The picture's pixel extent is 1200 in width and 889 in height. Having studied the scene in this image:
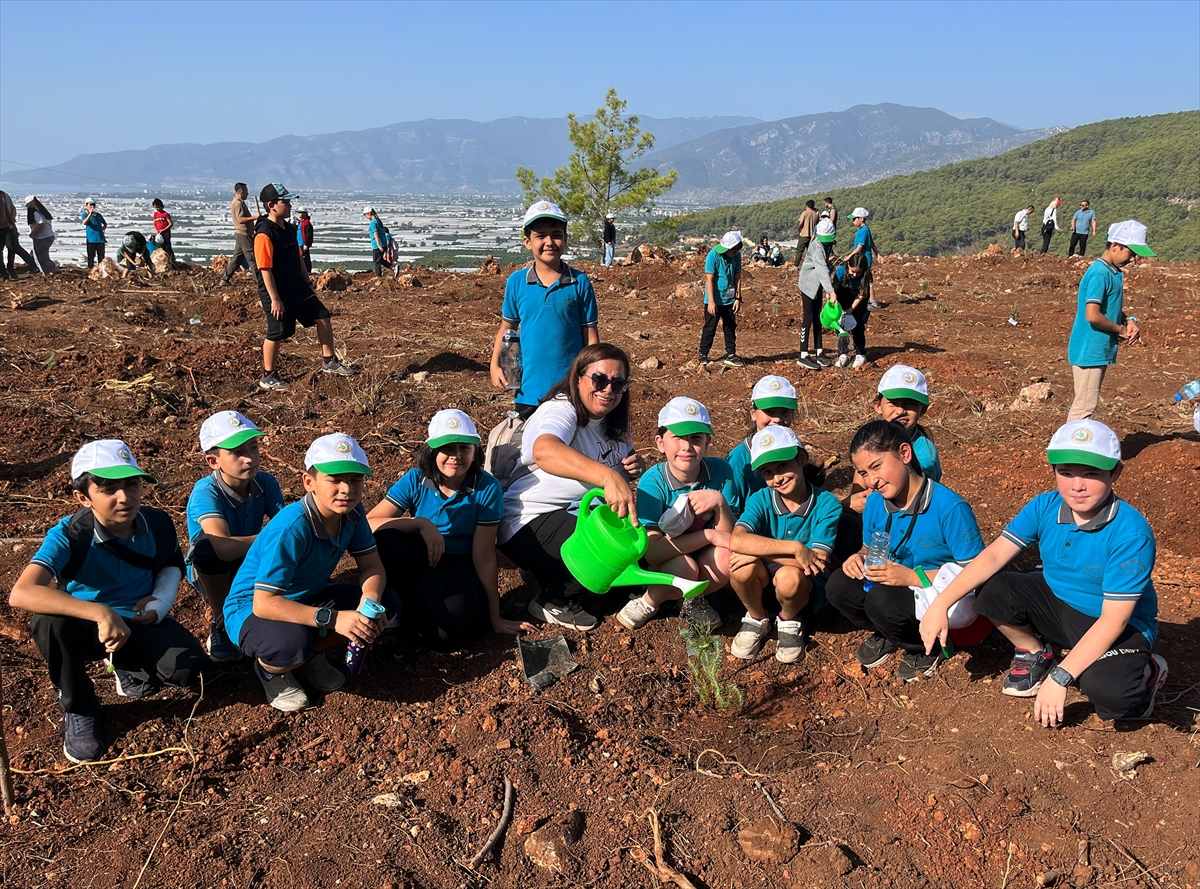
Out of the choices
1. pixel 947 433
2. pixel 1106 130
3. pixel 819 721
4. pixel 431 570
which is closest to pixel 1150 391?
pixel 947 433

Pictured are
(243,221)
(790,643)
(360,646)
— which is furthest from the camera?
(243,221)

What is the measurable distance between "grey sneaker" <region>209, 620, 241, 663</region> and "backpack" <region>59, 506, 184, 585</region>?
311mm

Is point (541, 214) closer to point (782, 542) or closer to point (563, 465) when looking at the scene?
point (563, 465)

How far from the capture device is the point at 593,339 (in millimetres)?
4699

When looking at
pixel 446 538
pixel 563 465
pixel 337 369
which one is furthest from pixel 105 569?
pixel 337 369

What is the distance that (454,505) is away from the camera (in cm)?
374

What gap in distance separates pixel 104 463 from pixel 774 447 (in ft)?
8.26

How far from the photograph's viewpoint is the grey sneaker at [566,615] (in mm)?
3889

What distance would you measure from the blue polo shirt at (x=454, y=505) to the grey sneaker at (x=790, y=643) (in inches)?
53.4

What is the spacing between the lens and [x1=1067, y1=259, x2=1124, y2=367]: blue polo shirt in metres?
5.60

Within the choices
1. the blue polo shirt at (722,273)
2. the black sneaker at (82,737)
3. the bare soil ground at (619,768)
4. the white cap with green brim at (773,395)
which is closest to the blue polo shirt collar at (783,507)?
the white cap with green brim at (773,395)

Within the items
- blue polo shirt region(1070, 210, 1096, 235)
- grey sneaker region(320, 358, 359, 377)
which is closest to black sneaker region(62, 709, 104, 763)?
grey sneaker region(320, 358, 359, 377)

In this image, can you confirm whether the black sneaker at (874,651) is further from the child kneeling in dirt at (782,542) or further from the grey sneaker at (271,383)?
the grey sneaker at (271,383)

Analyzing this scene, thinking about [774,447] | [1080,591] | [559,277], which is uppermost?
[559,277]
